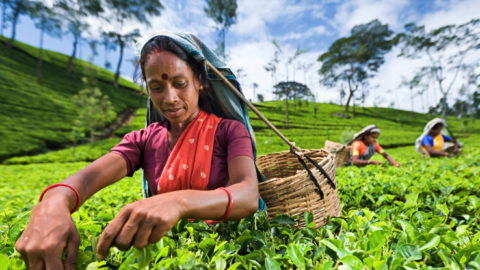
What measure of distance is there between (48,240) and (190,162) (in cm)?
65

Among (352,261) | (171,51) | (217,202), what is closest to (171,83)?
(171,51)

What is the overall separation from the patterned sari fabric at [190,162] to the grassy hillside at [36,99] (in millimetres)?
7756

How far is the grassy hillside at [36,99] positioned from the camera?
693 inches

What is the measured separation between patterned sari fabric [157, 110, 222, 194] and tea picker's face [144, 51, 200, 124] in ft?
0.45

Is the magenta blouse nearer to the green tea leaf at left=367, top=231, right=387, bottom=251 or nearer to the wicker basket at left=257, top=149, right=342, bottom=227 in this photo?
the wicker basket at left=257, top=149, right=342, bottom=227

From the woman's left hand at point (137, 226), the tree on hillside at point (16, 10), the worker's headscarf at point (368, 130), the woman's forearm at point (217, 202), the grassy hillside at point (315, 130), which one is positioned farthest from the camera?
the tree on hillside at point (16, 10)

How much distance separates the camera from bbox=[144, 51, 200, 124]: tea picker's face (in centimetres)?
120

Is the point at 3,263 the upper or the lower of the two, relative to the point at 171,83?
lower

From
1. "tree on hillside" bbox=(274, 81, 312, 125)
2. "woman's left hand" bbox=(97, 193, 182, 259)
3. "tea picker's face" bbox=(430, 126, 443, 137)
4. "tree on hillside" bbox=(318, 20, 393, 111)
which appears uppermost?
"tree on hillside" bbox=(318, 20, 393, 111)

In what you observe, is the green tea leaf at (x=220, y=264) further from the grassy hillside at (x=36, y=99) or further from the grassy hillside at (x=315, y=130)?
the grassy hillside at (x=36, y=99)

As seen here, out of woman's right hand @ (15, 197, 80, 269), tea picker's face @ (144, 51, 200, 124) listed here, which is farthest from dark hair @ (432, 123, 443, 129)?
woman's right hand @ (15, 197, 80, 269)

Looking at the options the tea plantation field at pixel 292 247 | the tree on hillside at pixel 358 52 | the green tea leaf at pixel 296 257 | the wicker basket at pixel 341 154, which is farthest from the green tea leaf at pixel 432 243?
the tree on hillside at pixel 358 52

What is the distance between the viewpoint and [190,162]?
4.02 feet

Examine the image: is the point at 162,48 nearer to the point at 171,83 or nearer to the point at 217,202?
the point at 171,83
